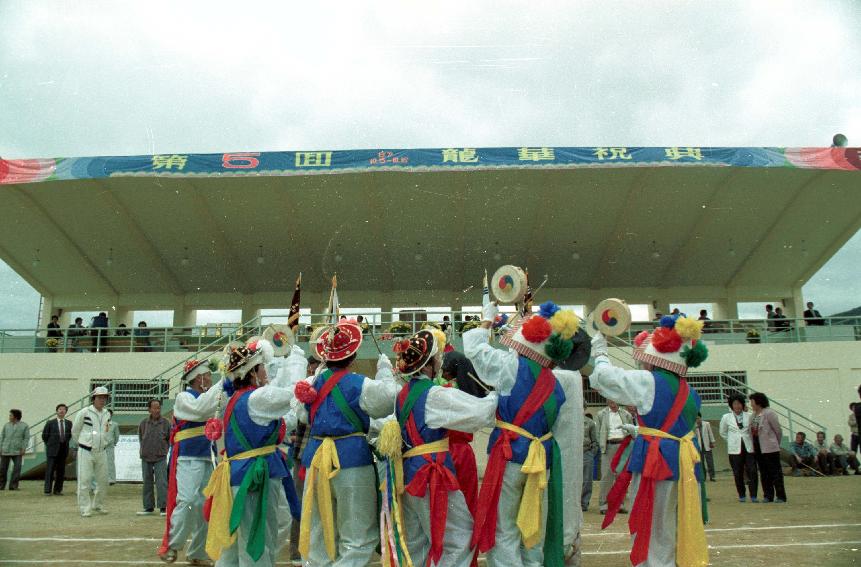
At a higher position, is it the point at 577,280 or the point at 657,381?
the point at 577,280

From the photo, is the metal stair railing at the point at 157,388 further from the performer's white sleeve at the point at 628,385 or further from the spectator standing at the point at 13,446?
the performer's white sleeve at the point at 628,385

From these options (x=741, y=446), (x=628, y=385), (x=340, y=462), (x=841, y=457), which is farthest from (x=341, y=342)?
(x=841, y=457)

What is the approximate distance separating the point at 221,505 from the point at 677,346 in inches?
122

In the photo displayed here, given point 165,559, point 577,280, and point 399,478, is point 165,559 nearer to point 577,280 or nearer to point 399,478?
point 399,478

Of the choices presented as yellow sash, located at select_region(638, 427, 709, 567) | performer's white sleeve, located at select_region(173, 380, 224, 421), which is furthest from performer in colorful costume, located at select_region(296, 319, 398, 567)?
yellow sash, located at select_region(638, 427, 709, 567)

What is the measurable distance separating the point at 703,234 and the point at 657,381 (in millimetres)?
13510

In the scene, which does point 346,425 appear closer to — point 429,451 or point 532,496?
point 429,451

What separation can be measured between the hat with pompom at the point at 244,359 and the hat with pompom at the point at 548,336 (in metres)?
1.72

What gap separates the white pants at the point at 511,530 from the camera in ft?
13.9

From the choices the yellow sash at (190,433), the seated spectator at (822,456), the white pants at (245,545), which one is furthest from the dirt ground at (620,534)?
the seated spectator at (822,456)

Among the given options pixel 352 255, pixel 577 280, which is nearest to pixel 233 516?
pixel 352 255

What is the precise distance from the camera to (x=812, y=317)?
1584cm

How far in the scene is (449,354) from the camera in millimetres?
5148

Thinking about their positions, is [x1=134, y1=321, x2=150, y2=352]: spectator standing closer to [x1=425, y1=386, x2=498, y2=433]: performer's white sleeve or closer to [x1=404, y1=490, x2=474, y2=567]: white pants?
[x1=404, y1=490, x2=474, y2=567]: white pants
